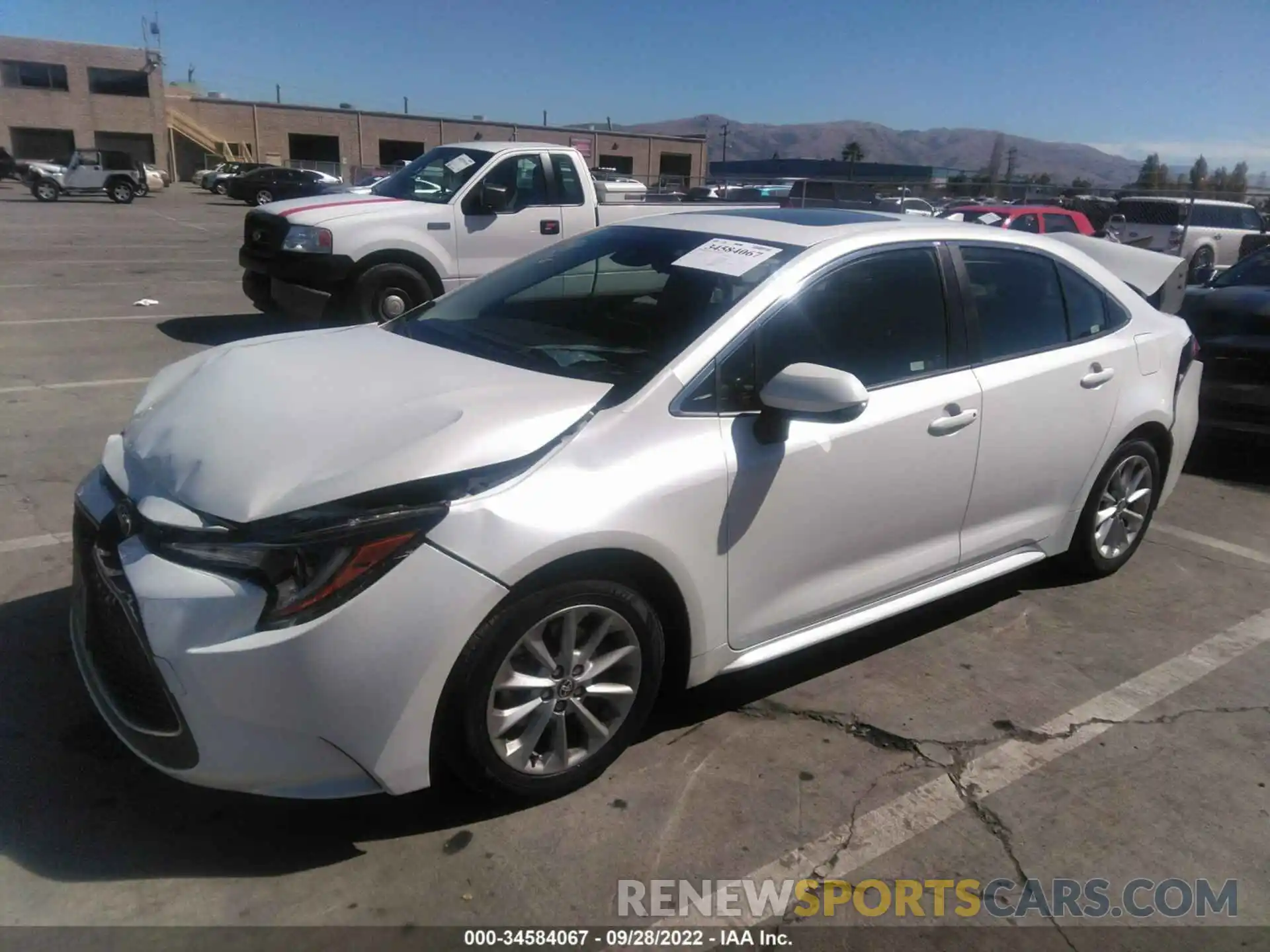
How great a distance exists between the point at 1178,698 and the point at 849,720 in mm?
1345

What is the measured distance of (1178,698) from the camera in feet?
12.3

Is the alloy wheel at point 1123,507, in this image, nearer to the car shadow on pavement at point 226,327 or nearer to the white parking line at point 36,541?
the white parking line at point 36,541

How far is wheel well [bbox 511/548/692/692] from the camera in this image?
2.67m

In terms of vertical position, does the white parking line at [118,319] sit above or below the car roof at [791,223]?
below

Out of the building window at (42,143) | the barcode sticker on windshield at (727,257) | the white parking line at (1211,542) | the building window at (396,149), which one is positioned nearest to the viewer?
the barcode sticker on windshield at (727,257)

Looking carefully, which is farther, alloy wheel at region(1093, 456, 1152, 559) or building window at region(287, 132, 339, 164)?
building window at region(287, 132, 339, 164)

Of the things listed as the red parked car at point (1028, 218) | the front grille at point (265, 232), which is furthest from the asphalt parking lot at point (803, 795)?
the red parked car at point (1028, 218)

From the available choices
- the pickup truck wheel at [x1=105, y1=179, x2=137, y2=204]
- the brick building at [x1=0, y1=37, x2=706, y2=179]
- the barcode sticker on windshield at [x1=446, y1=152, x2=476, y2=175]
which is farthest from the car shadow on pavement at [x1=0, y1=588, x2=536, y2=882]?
the brick building at [x1=0, y1=37, x2=706, y2=179]

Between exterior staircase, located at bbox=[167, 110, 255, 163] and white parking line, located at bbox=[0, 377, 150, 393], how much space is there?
58044 millimetres

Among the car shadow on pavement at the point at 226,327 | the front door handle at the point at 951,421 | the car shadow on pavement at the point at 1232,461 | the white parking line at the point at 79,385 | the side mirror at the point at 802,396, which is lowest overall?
the car shadow on pavement at the point at 226,327

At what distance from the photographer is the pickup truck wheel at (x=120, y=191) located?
34.9 meters

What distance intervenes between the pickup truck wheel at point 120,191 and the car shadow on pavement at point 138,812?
1460 inches

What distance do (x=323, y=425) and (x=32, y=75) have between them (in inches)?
2639

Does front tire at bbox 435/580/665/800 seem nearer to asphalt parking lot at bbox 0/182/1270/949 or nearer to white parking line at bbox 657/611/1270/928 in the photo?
asphalt parking lot at bbox 0/182/1270/949
